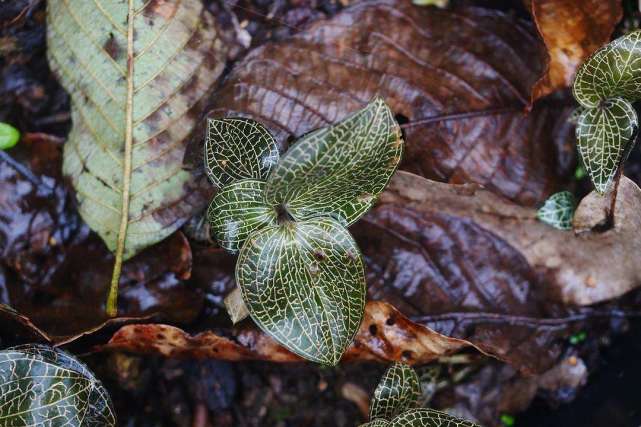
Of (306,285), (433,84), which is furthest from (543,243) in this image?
(306,285)

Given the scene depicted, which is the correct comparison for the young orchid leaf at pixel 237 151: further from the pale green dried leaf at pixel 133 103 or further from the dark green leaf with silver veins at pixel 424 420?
the dark green leaf with silver veins at pixel 424 420

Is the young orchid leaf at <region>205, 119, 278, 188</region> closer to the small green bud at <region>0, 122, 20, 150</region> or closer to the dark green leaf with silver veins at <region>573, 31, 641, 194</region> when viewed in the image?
the small green bud at <region>0, 122, 20, 150</region>

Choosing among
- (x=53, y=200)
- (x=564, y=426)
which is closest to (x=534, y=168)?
(x=564, y=426)

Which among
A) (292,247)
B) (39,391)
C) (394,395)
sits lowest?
(394,395)

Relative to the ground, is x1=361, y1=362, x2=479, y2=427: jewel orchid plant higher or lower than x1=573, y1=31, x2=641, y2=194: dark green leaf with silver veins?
lower

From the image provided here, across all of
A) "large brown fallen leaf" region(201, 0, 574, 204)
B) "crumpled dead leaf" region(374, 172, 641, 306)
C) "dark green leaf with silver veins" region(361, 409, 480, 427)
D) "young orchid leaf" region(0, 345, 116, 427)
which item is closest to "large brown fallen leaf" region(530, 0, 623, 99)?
"large brown fallen leaf" region(201, 0, 574, 204)

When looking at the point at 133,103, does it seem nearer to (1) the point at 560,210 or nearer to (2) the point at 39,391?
(2) the point at 39,391

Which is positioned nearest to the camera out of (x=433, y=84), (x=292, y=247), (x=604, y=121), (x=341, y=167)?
(x=341, y=167)
